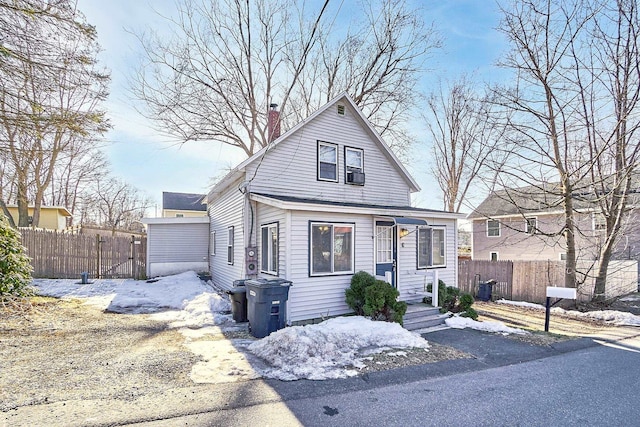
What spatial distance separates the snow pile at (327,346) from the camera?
5.08 m

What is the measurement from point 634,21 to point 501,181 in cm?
568

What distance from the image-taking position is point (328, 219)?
8.28 m

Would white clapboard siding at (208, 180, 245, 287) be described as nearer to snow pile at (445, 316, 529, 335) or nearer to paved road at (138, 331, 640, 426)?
snow pile at (445, 316, 529, 335)

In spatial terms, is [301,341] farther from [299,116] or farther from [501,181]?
[299,116]

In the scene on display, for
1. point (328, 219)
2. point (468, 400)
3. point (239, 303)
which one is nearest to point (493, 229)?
point (328, 219)

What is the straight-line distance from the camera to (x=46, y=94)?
701 cm

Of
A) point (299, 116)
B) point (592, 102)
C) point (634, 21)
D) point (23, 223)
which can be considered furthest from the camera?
point (299, 116)

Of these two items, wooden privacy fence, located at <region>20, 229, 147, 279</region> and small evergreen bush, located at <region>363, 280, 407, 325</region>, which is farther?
wooden privacy fence, located at <region>20, 229, 147, 279</region>

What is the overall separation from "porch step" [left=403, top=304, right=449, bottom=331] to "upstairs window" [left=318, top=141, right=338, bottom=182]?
4.49 metres

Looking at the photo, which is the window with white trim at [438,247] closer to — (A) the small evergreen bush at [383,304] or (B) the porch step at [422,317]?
(B) the porch step at [422,317]

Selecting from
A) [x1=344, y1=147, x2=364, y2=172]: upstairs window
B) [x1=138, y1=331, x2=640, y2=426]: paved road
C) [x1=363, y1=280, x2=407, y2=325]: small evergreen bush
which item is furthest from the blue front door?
[x1=138, y1=331, x2=640, y2=426]: paved road

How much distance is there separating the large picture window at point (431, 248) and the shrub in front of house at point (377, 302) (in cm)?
256

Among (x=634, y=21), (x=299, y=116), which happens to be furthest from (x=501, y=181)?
(x=299, y=116)

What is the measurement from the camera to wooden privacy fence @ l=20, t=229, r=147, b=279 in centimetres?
1316
